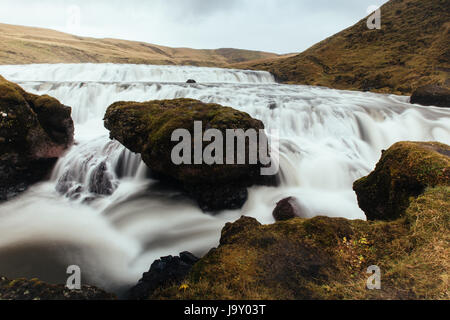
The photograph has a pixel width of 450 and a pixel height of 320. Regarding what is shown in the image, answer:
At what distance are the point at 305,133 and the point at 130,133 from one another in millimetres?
9151

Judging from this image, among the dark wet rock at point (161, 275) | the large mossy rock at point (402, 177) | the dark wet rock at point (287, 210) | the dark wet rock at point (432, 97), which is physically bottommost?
the dark wet rock at point (161, 275)

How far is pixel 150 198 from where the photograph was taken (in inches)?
310

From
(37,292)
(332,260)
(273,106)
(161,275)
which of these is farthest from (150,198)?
(273,106)

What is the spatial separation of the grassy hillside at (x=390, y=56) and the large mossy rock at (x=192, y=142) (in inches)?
908

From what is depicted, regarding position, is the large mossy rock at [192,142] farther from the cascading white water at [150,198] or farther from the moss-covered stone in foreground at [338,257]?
the moss-covered stone in foreground at [338,257]

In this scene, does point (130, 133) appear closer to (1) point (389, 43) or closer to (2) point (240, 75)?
(2) point (240, 75)

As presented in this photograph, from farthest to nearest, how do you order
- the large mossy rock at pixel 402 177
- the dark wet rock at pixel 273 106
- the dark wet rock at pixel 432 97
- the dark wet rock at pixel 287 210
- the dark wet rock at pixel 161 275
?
the dark wet rock at pixel 432 97 → the dark wet rock at pixel 273 106 → the dark wet rock at pixel 287 210 → the dark wet rock at pixel 161 275 → the large mossy rock at pixel 402 177

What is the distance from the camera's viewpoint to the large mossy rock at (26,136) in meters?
7.53

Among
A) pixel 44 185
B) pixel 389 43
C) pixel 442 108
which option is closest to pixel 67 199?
pixel 44 185

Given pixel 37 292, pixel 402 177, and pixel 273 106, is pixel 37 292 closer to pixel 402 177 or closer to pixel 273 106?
pixel 402 177

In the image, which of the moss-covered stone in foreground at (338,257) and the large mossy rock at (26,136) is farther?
the large mossy rock at (26,136)

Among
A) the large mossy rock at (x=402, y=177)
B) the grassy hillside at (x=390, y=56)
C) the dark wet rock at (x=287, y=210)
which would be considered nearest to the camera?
the large mossy rock at (x=402, y=177)

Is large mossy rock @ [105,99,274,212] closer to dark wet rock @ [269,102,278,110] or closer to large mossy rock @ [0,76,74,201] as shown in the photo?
large mossy rock @ [0,76,74,201]

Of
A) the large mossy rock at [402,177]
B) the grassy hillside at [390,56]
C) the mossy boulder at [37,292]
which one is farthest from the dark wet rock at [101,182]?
the grassy hillside at [390,56]
